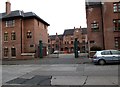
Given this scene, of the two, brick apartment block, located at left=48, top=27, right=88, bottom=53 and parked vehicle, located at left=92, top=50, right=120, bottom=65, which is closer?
parked vehicle, located at left=92, top=50, right=120, bottom=65

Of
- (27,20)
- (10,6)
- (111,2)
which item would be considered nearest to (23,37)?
(27,20)

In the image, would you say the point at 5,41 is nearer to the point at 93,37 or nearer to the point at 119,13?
the point at 93,37

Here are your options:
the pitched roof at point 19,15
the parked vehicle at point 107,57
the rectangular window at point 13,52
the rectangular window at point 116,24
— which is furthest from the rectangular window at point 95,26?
the rectangular window at point 13,52

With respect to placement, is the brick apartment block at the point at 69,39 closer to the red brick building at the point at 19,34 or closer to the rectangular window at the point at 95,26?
the red brick building at the point at 19,34

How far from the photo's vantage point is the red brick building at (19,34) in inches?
1644

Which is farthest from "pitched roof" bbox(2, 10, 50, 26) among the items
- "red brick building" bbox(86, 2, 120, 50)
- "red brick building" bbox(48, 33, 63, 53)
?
"red brick building" bbox(48, 33, 63, 53)

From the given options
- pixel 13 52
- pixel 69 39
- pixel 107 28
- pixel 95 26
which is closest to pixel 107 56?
pixel 107 28

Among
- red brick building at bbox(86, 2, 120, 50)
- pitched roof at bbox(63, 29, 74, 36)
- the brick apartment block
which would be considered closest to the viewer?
red brick building at bbox(86, 2, 120, 50)

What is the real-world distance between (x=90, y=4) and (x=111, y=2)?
11.2 feet

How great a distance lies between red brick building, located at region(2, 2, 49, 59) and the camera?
137ft

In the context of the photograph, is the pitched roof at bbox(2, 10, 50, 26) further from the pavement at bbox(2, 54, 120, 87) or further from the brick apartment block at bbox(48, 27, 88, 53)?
the brick apartment block at bbox(48, 27, 88, 53)

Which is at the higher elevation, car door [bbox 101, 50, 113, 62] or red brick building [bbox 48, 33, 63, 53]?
red brick building [bbox 48, 33, 63, 53]

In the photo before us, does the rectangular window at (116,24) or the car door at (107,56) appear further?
the rectangular window at (116,24)

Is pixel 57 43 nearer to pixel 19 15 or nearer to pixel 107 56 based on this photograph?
pixel 19 15
